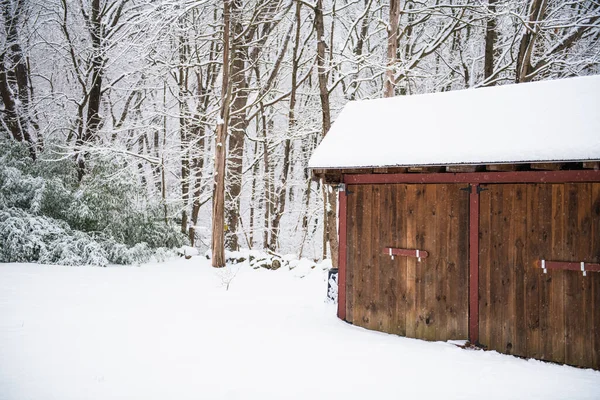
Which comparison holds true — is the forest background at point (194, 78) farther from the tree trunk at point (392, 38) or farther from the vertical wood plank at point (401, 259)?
the vertical wood plank at point (401, 259)

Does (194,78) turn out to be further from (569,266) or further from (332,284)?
(569,266)

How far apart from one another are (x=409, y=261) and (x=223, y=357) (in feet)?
9.52

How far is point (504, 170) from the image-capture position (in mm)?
5598

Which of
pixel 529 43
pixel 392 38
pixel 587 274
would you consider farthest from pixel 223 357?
pixel 529 43

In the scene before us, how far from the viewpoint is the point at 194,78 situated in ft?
63.2

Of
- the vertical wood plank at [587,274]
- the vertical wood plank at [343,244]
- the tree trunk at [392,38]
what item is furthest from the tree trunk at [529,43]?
the vertical wood plank at [343,244]

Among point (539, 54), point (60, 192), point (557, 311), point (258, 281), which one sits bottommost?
point (258, 281)

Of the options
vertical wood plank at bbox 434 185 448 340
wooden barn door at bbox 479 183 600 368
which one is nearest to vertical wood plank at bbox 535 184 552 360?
wooden barn door at bbox 479 183 600 368

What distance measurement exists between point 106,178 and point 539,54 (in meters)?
13.6

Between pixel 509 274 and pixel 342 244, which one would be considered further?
pixel 342 244

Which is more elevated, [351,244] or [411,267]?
[351,244]

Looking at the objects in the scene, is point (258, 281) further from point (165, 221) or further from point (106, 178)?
point (106, 178)

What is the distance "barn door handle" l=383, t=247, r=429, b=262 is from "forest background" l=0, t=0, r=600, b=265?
7.17ft

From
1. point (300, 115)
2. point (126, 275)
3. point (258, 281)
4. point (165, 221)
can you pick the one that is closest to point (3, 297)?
point (126, 275)
